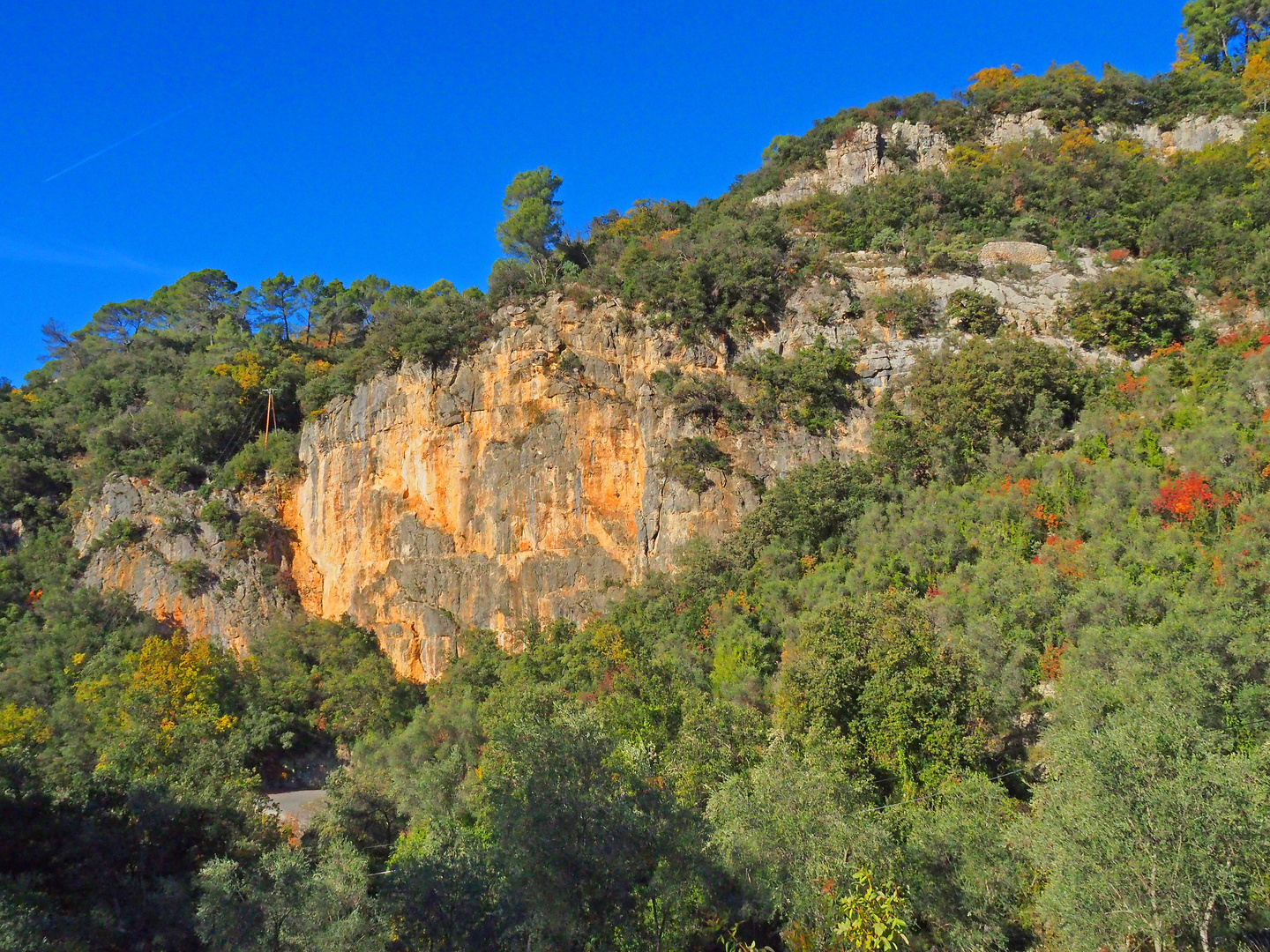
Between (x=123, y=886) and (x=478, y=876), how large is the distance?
10.4m

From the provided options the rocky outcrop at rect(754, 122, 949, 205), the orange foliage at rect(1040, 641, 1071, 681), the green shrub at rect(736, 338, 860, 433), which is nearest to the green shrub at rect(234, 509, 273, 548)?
the green shrub at rect(736, 338, 860, 433)

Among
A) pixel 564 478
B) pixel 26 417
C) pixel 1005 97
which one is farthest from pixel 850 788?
pixel 26 417

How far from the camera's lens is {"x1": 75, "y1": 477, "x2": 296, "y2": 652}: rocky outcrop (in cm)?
→ 3953

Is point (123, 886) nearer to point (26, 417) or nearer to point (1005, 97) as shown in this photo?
point (26, 417)

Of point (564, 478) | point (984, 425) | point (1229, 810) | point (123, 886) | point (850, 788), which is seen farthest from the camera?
point (564, 478)

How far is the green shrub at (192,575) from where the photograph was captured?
39531 millimetres

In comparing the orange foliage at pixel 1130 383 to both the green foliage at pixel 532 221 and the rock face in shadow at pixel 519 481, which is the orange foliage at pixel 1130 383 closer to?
the rock face in shadow at pixel 519 481

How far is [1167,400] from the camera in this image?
952 inches

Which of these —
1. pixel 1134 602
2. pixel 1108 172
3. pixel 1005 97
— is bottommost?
pixel 1134 602

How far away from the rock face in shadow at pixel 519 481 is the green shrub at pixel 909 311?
3.48 m

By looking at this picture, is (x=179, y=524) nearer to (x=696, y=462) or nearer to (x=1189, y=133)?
(x=696, y=462)

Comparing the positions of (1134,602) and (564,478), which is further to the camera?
(564,478)

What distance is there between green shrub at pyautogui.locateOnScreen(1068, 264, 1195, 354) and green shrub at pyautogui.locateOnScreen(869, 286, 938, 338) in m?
5.31

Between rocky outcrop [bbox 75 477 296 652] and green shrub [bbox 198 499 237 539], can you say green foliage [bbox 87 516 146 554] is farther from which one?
green shrub [bbox 198 499 237 539]
